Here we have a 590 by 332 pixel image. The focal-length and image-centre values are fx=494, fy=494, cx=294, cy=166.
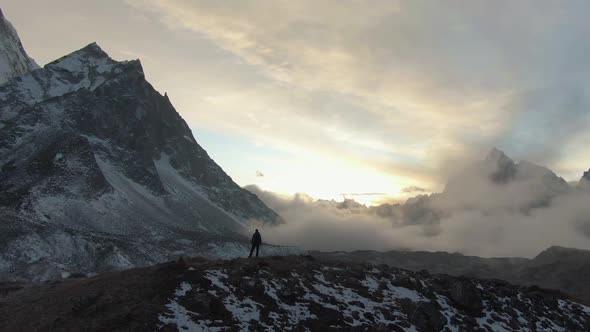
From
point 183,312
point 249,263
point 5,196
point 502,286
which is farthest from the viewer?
point 5,196

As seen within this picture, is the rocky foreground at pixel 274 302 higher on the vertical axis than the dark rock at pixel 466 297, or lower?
lower

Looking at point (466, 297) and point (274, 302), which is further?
point (466, 297)

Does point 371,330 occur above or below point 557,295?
below

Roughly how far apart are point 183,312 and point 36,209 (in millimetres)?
183529

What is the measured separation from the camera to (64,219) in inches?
7598

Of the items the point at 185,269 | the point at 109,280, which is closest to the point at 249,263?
the point at 185,269

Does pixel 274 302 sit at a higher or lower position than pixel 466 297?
lower

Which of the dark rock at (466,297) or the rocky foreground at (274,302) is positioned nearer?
the rocky foreground at (274,302)

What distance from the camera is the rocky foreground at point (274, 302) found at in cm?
2886

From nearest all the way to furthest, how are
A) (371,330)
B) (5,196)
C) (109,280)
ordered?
(371,330), (109,280), (5,196)

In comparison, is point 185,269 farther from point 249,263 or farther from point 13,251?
point 13,251

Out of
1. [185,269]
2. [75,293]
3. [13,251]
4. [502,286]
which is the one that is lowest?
[13,251]

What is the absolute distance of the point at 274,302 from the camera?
32.9 m

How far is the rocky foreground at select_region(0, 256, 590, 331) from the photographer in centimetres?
2886
